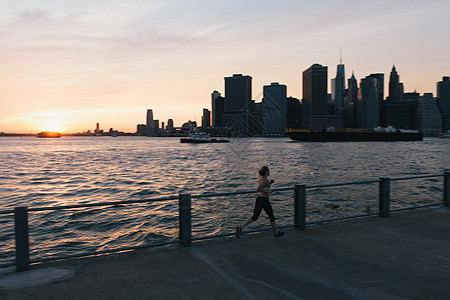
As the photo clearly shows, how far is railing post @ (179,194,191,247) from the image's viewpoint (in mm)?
6125

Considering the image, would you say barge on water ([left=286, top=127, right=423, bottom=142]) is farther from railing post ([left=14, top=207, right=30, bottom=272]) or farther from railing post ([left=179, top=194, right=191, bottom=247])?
railing post ([left=14, top=207, right=30, bottom=272])

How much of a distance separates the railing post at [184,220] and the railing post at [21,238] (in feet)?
8.77

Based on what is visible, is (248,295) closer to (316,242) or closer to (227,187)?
(316,242)

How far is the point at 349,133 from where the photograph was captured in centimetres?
13862

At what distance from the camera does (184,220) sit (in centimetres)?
620

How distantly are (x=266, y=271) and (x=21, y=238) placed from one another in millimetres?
4155

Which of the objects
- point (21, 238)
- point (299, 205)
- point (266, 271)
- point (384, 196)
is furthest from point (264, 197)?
point (21, 238)

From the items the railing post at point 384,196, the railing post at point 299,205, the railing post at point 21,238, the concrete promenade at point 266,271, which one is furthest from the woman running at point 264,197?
the railing post at point 21,238

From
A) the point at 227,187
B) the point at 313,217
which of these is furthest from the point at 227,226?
the point at 227,187

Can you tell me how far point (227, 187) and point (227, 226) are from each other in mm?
12688

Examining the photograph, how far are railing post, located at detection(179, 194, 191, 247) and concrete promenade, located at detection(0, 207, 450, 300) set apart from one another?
21 cm

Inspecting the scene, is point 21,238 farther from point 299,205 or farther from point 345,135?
point 345,135

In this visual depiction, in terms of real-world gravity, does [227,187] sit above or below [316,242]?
below

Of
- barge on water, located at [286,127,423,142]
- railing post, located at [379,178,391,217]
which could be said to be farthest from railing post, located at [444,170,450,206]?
barge on water, located at [286,127,423,142]
